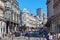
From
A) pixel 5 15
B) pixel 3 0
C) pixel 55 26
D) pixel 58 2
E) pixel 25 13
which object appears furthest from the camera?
pixel 25 13

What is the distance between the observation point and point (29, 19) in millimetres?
137125

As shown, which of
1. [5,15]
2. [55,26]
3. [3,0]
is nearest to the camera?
[55,26]

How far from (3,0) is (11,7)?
765 cm

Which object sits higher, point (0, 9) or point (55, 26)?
point (0, 9)

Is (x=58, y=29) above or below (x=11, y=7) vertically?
below

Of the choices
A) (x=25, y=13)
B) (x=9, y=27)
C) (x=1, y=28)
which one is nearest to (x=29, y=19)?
(x=25, y=13)

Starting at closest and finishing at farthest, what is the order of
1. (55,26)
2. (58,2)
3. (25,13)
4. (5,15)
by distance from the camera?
(58,2), (55,26), (5,15), (25,13)

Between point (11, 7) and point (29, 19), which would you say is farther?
point (29, 19)

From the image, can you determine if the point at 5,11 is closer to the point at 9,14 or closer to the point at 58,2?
the point at 9,14

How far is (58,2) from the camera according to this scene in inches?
1934

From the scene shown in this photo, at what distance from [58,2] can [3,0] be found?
1753 cm

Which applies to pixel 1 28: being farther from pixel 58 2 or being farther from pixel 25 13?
pixel 25 13

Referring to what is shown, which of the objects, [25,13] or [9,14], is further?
[25,13]

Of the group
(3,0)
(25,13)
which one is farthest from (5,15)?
(25,13)
